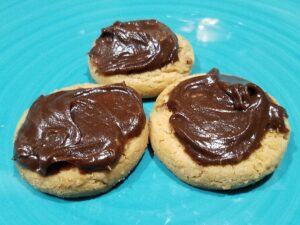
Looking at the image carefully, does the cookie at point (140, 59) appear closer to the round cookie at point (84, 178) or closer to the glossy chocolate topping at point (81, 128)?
the glossy chocolate topping at point (81, 128)

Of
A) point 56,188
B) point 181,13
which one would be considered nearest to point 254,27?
point 181,13

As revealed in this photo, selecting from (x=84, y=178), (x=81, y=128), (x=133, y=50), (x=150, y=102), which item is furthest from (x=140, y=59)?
(x=84, y=178)

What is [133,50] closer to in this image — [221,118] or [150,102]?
[150,102]

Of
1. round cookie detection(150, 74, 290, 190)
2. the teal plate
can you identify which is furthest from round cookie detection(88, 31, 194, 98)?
round cookie detection(150, 74, 290, 190)

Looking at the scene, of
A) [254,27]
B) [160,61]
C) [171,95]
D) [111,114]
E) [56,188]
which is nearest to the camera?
[56,188]

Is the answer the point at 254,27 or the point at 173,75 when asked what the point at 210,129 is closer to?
the point at 173,75
